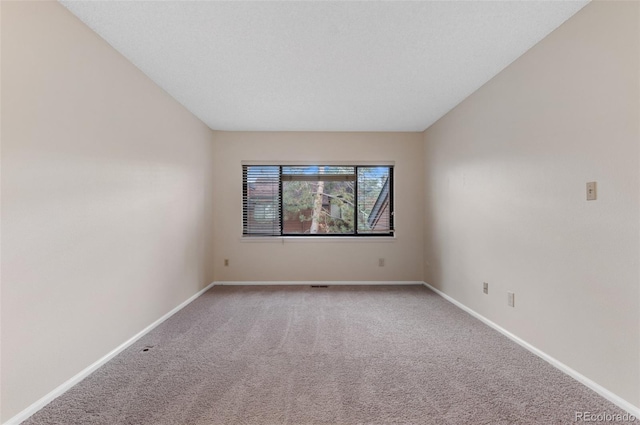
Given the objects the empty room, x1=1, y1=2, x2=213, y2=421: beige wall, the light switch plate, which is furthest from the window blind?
the light switch plate

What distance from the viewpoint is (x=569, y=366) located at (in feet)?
6.60

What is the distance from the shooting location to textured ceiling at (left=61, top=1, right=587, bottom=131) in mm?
1900

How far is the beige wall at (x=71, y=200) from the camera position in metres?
1.57

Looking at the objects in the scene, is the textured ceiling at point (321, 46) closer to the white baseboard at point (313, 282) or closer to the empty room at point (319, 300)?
the empty room at point (319, 300)

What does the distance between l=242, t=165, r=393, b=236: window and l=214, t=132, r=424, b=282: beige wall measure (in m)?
0.16

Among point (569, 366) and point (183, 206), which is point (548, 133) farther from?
point (183, 206)

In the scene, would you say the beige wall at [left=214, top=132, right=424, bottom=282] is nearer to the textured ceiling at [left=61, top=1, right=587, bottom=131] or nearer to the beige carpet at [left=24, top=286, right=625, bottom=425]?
the textured ceiling at [left=61, top=1, right=587, bottom=131]

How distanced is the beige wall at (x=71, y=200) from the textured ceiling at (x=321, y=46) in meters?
0.35

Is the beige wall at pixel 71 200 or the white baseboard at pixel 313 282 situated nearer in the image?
the beige wall at pixel 71 200

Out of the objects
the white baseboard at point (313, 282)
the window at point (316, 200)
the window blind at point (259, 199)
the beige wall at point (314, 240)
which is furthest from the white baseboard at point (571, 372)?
the window blind at point (259, 199)

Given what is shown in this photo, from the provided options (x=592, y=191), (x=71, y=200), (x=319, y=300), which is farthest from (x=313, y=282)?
(x=592, y=191)

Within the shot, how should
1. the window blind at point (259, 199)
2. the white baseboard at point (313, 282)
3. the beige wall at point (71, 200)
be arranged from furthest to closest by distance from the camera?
the window blind at point (259, 199) < the white baseboard at point (313, 282) < the beige wall at point (71, 200)

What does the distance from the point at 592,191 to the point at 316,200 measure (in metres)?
3.40

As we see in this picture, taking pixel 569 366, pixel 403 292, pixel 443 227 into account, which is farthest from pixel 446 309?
pixel 569 366
